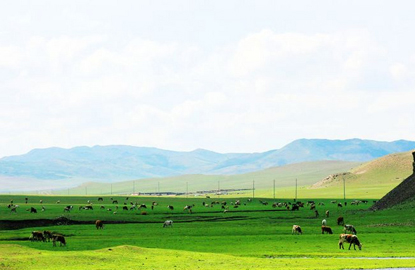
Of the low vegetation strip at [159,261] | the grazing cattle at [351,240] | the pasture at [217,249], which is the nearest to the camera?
the low vegetation strip at [159,261]

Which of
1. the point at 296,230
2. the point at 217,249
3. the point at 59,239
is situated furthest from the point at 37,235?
the point at 296,230

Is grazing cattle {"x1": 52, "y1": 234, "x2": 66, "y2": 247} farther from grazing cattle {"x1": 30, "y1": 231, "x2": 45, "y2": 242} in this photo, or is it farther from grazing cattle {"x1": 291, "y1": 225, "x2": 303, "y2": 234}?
grazing cattle {"x1": 291, "y1": 225, "x2": 303, "y2": 234}

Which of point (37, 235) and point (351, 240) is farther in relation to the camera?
point (37, 235)

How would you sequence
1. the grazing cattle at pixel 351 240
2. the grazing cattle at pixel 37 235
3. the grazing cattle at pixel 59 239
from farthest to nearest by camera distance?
the grazing cattle at pixel 37 235
the grazing cattle at pixel 59 239
the grazing cattle at pixel 351 240

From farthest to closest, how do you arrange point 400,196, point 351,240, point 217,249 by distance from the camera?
point 400,196 < point 217,249 < point 351,240

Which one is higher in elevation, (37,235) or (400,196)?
(400,196)

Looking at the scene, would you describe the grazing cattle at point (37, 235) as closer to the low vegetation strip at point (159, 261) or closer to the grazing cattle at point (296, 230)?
the low vegetation strip at point (159, 261)

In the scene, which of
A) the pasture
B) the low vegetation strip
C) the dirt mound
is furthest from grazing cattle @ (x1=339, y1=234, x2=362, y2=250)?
the dirt mound

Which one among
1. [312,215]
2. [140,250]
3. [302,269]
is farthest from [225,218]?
[302,269]

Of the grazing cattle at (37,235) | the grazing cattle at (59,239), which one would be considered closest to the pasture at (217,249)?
the grazing cattle at (59,239)

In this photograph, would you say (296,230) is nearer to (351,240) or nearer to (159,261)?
(351,240)

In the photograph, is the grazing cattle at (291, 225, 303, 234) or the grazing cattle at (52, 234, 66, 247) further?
the grazing cattle at (291, 225, 303, 234)

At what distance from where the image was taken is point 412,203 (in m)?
119

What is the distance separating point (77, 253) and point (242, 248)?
54.0 ft
